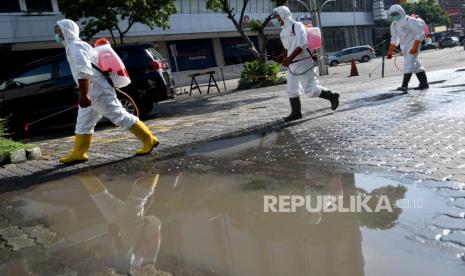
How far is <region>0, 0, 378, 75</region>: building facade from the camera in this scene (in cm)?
2945

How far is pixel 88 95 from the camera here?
5.74 metres

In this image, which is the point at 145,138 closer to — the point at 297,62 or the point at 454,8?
the point at 297,62

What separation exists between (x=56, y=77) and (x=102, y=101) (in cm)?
454

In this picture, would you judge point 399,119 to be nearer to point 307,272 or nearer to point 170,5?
point 307,272

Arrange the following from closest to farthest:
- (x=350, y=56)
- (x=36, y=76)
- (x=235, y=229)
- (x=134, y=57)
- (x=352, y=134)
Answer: (x=235, y=229), (x=352, y=134), (x=36, y=76), (x=134, y=57), (x=350, y=56)

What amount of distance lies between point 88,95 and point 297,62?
11.4 feet

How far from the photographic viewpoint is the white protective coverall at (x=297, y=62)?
24.4 ft

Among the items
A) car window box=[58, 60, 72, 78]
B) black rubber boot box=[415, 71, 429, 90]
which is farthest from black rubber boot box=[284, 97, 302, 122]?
car window box=[58, 60, 72, 78]

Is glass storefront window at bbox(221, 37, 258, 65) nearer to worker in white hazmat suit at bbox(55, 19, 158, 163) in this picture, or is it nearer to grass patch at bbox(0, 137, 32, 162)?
grass patch at bbox(0, 137, 32, 162)

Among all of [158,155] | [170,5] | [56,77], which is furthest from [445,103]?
[170,5]

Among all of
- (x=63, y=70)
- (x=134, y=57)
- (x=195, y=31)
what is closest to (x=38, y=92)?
(x=63, y=70)

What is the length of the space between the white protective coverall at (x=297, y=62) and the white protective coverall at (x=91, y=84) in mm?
2912

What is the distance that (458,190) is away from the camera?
135 inches

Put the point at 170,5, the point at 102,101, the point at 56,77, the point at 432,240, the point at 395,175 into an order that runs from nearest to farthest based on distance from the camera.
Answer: the point at 432,240, the point at 395,175, the point at 102,101, the point at 56,77, the point at 170,5
